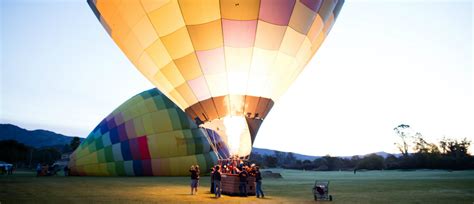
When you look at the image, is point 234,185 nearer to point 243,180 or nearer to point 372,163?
point 243,180

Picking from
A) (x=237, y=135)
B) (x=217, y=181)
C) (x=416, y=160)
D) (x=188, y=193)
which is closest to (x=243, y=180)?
(x=217, y=181)

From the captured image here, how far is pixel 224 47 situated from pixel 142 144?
33.7 ft

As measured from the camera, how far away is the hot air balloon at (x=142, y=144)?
17.6 m

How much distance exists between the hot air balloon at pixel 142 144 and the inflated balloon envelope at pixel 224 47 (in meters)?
8.35

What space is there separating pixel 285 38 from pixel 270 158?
6835 centimetres

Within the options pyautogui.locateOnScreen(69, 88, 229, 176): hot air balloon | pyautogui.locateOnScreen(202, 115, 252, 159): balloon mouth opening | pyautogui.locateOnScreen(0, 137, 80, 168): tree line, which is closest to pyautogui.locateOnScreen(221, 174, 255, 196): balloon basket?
pyautogui.locateOnScreen(202, 115, 252, 159): balloon mouth opening

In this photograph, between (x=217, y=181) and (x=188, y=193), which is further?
(x=188, y=193)

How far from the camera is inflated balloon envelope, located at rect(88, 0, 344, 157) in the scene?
8852 mm

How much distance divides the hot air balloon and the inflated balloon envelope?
835 centimetres

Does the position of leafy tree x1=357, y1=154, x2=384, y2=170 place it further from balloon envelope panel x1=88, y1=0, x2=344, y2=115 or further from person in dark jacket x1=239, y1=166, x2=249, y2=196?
person in dark jacket x1=239, y1=166, x2=249, y2=196

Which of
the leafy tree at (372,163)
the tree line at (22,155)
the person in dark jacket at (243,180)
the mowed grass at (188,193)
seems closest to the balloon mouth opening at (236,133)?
the person in dark jacket at (243,180)

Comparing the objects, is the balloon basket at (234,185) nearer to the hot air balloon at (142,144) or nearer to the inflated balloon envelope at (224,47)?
the inflated balloon envelope at (224,47)

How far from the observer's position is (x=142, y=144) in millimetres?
17562

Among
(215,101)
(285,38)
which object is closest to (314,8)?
(285,38)
